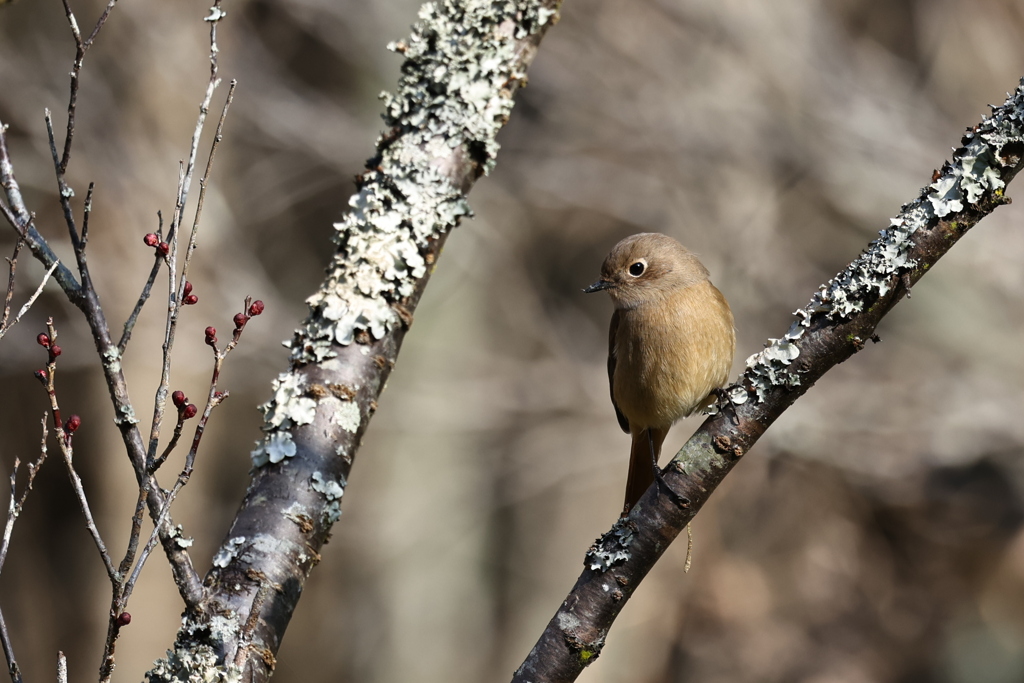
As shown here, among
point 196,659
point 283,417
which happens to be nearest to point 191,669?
point 196,659

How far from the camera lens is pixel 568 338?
6750 mm

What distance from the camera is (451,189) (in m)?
2.68

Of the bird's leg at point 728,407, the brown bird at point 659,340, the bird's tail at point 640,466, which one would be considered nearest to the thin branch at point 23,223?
the bird's leg at point 728,407

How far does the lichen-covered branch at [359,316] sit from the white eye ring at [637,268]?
2.38 feet

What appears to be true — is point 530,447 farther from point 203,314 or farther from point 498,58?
point 498,58

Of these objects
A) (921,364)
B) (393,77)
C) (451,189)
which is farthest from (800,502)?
(451,189)

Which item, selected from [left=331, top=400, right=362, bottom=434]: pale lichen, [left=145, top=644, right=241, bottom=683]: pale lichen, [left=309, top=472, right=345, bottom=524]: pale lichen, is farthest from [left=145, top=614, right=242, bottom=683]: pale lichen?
[left=331, top=400, right=362, bottom=434]: pale lichen

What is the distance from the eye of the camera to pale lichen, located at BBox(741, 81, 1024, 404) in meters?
1.75

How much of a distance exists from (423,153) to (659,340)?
3.37 feet

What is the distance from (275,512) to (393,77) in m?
5.92

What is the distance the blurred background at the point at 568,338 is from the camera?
19.4 feet

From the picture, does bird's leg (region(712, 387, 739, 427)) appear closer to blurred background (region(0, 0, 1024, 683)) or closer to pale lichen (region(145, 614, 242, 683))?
pale lichen (region(145, 614, 242, 683))

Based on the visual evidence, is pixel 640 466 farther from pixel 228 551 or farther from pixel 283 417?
pixel 228 551

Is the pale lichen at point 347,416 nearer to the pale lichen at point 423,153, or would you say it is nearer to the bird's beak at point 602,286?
the pale lichen at point 423,153
